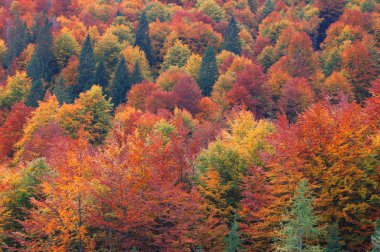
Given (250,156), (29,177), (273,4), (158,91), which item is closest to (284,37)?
(158,91)

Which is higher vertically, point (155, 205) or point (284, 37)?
point (284, 37)

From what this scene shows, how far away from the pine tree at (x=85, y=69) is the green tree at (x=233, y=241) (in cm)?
5958

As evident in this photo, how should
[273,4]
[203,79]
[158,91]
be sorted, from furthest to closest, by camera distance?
1. [273,4]
2. [203,79]
3. [158,91]

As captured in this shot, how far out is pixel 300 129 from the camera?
104ft

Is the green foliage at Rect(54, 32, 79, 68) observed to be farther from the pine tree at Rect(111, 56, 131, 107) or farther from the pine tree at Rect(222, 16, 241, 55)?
the pine tree at Rect(222, 16, 241, 55)

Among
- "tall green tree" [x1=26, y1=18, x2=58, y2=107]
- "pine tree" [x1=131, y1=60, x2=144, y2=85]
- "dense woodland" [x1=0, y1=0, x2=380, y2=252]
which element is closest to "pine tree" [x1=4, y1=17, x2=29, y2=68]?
"dense woodland" [x1=0, y1=0, x2=380, y2=252]

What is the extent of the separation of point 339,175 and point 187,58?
208 feet

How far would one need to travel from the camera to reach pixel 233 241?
95.7ft

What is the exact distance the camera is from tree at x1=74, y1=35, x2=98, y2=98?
85.4 meters

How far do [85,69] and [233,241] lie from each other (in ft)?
208

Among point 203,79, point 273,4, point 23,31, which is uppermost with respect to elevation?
point 273,4

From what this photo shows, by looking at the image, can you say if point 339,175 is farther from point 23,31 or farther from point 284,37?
point 23,31

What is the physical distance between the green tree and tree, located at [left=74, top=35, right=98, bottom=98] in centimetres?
5958

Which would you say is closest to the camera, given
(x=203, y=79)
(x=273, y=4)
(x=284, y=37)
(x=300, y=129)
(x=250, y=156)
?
(x=300, y=129)
